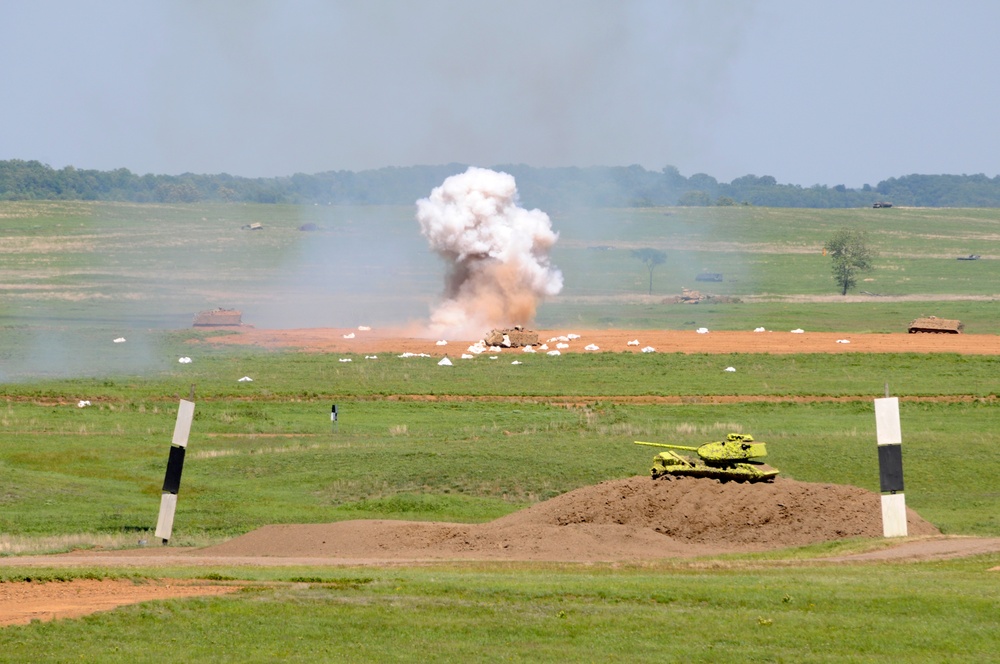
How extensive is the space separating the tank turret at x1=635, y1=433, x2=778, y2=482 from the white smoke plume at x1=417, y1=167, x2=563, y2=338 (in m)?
52.8

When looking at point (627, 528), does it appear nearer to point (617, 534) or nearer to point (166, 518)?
point (617, 534)

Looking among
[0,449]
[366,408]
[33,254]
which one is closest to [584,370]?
[366,408]

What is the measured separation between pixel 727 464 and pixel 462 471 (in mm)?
9284

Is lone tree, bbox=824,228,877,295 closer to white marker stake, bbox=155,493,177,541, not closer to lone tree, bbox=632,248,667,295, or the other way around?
lone tree, bbox=632,248,667,295

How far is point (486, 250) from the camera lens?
84312 millimetres

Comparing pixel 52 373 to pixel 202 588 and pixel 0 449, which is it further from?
pixel 202 588

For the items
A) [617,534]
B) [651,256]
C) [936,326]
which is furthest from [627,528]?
[651,256]

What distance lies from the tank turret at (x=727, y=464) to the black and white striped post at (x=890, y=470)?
→ 485 cm

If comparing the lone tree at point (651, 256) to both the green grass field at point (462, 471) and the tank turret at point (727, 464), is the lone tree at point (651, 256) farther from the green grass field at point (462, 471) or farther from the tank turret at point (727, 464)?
the tank turret at point (727, 464)

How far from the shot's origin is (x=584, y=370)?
2628 inches

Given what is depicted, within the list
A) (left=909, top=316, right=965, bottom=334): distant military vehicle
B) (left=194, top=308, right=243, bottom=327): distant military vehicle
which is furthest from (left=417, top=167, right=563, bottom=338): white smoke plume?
(left=909, top=316, right=965, bottom=334): distant military vehicle

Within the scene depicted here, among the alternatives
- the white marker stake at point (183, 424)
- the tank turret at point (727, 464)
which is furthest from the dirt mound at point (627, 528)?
the white marker stake at point (183, 424)

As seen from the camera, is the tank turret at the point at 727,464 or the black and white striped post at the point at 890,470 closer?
the black and white striped post at the point at 890,470

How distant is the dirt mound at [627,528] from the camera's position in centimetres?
2742
